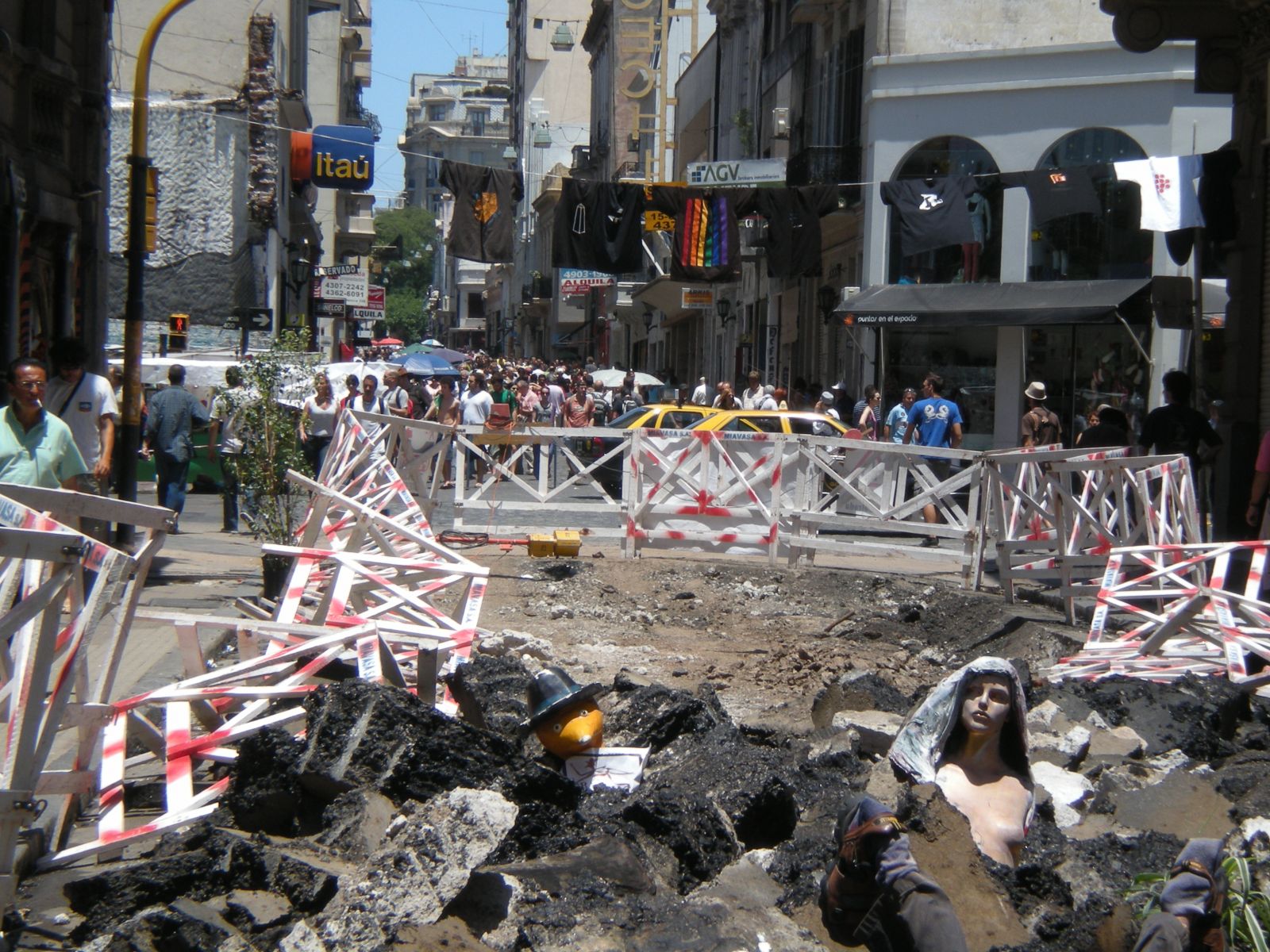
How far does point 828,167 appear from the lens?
29172 millimetres

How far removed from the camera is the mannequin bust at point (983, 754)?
15.6 ft

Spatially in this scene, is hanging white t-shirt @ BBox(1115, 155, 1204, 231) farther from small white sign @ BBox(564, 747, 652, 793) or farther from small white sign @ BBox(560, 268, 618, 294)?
small white sign @ BBox(560, 268, 618, 294)

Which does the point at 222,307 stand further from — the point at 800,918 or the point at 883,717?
the point at 800,918

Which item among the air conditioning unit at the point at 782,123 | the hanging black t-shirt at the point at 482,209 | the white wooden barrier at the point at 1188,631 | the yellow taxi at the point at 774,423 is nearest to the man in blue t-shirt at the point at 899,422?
the yellow taxi at the point at 774,423

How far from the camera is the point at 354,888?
4.24 metres

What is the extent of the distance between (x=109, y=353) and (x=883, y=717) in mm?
21559

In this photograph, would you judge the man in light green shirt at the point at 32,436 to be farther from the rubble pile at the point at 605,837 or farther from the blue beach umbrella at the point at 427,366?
the blue beach umbrella at the point at 427,366

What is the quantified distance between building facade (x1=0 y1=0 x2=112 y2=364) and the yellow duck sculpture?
29.2ft

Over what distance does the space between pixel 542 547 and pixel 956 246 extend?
13.9 m

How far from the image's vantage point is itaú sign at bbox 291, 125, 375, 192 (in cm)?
3117

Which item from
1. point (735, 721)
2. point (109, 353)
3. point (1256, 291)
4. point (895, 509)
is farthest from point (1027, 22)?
point (735, 721)

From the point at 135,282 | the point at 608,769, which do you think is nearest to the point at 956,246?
the point at 135,282

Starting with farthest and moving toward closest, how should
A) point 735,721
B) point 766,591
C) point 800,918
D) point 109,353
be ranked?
1. point 109,353
2. point 766,591
3. point 735,721
4. point 800,918

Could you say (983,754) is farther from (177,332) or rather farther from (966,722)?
(177,332)
